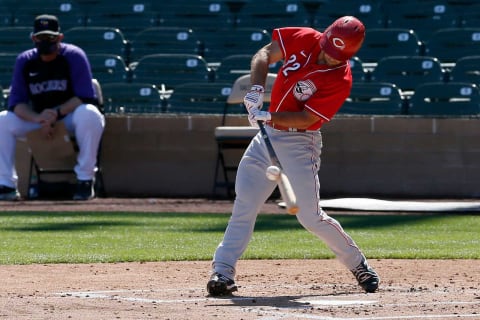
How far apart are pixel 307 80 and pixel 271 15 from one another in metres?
8.90

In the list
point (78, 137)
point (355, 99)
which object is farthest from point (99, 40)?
point (355, 99)

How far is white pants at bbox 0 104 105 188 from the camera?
11.7m

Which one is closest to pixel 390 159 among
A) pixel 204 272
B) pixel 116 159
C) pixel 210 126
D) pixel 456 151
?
pixel 456 151

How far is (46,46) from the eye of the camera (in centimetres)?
1164

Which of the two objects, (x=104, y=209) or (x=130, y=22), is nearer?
(x=104, y=209)

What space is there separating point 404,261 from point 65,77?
18.2ft

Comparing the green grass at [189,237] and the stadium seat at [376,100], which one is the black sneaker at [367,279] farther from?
the stadium seat at [376,100]

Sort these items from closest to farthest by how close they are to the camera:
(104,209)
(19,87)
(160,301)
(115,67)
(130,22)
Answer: (160,301)
(104,209)
(19,87)
(115,67)
(130,22)

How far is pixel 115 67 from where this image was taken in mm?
13578

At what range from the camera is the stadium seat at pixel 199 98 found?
41.9 ft

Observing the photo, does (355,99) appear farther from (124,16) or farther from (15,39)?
(15,39)

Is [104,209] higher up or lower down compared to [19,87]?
lower down

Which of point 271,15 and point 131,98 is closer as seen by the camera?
point 131,98

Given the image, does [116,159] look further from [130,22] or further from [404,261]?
[404,261]
